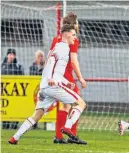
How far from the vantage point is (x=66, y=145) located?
1267 cm

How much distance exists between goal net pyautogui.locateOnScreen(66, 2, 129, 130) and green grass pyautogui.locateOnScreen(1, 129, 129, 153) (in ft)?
12.2

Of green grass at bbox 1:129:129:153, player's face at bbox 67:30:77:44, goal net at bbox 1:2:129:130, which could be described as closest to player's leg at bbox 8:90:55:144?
green grass at bbox 1:129:129:153

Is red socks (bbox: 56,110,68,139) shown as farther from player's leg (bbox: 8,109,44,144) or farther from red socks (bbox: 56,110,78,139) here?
player's leg (bbox: 8,109,44,144)

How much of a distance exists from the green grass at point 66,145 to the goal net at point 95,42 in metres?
3.68

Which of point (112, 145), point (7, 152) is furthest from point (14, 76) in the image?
point (7, 152)

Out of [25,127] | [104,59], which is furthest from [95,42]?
Result: [25,127]

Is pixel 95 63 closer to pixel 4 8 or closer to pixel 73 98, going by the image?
pixel 4 8

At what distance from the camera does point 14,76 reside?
1833cm

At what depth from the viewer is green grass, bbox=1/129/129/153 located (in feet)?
38.1

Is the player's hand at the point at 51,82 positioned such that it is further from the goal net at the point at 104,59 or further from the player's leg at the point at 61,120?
the goal net at the point at 104,59

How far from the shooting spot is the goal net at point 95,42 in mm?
19953

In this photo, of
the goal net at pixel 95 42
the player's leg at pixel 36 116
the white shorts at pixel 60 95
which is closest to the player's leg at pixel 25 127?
the player's leg at pixel 36 116

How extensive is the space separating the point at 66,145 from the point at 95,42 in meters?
7.94

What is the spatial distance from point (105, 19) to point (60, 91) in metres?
7.69
